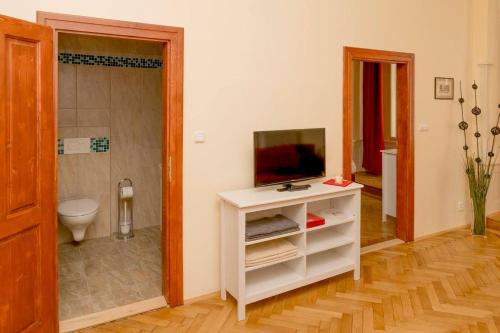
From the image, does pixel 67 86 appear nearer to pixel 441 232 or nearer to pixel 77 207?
pixel 77 207

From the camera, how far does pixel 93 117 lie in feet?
14.1

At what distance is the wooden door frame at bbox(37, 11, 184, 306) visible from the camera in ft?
8.55

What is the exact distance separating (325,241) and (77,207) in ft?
8.08

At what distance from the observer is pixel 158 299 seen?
298 cm

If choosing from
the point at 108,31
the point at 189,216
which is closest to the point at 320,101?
the point at 189,216

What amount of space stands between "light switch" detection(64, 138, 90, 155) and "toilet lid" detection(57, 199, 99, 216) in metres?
0.52

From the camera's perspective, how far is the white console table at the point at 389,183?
477 centimetres

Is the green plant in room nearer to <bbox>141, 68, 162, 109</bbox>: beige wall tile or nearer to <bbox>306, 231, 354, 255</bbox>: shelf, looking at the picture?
<bbox>306, 231, 354, 255</bbox>: shelf

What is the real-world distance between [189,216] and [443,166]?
9.97ft

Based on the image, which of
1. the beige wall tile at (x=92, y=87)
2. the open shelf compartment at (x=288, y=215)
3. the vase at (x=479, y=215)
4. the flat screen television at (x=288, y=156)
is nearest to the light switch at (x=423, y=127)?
the vase at (x=479, y=215)

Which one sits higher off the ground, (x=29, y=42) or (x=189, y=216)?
(x=29, y=42)

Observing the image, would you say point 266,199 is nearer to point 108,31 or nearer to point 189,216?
point 189,216

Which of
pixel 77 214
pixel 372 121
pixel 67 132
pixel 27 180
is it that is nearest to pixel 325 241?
pixel 27 180

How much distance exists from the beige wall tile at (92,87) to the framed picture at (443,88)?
141 inches
